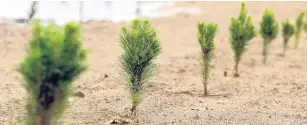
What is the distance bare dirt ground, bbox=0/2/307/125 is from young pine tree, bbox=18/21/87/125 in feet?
3.08

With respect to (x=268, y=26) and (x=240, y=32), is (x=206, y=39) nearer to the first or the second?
(x=240, y=32)

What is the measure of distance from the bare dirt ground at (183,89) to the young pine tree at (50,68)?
0.94 m

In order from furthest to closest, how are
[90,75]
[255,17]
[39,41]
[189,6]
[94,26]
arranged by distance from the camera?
1. [189,6]
2. [255,17]
3. [94,26]
4. [90,75]
5. [39,41]

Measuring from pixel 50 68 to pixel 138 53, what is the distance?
4.78m

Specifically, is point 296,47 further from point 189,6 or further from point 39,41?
point 39,41

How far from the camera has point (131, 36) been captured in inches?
566

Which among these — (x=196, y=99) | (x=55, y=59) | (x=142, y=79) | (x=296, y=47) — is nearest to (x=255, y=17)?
(x=296, y=47)

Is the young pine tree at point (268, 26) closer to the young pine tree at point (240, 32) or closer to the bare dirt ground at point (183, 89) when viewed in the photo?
the bare dirt ground at point (183, 89)

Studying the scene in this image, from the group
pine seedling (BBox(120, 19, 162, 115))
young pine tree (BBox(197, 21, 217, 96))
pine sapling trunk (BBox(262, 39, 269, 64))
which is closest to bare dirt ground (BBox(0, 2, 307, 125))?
pine sapling trunk (BBox(262, 39, 269, 64))

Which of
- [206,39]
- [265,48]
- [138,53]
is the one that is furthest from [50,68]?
[265,48]

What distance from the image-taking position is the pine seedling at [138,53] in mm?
14375

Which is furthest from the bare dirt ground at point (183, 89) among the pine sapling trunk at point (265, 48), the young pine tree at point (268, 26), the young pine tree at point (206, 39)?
the young pine tree at point (268, 26)

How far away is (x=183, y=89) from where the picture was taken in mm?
19906

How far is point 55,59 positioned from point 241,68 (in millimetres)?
17464
